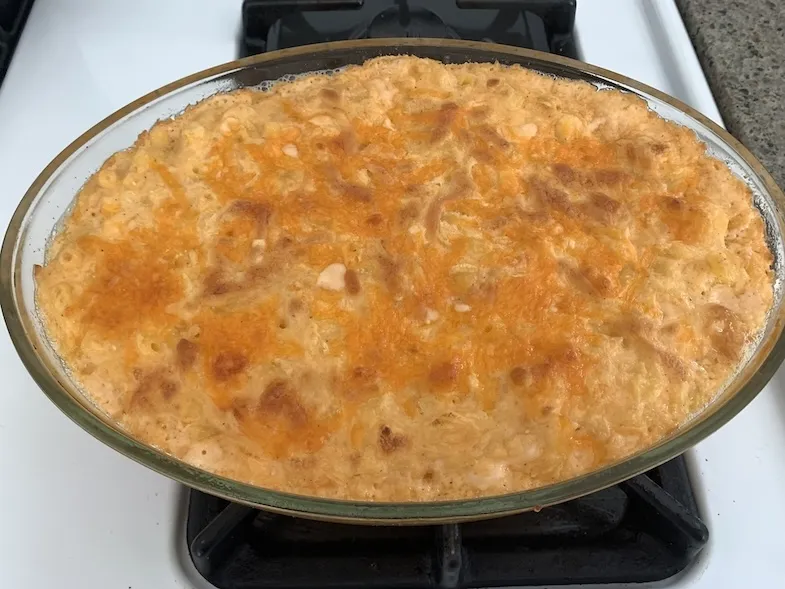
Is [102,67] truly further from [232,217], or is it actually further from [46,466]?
[46,466]

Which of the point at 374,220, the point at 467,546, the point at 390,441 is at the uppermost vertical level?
the point at 374,220

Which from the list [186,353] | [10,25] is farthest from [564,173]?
[10,25]

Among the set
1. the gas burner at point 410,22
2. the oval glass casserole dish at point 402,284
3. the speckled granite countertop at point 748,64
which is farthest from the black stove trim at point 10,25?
the speckled granite countertop at point 748,64

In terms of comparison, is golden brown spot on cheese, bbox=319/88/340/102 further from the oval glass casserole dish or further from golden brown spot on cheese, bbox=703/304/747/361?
golden brown spot on cheese, bbox=703/304/747/361

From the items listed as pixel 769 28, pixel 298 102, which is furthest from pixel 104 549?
pixel 769 28

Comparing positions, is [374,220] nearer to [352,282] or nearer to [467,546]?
[352,282]
